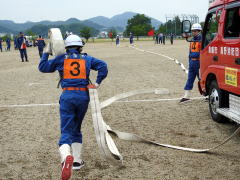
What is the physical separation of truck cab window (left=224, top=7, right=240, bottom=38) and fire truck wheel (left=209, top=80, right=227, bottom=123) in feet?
3.64

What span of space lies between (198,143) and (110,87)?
5894 mm

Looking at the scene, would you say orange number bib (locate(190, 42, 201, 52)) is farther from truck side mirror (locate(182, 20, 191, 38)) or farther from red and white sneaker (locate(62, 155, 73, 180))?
red and white sneaker (locate(62, 155, 73, 180))

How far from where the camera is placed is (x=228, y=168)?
432 cm

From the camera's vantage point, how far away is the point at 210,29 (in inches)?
265

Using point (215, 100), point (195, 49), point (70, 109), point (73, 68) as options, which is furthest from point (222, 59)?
point (70, 109)

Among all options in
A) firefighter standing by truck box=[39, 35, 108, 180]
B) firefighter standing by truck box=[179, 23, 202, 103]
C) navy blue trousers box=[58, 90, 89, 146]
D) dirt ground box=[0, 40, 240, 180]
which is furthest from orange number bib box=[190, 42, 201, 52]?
navy blue trousers box=[58, 90, 89, 146]

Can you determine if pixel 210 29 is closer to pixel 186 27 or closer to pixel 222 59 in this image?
pixel 186 27

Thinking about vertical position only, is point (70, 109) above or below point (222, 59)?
below

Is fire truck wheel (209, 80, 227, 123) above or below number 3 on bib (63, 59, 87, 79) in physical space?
below

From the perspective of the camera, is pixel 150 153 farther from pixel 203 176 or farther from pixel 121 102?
pixel 121 102

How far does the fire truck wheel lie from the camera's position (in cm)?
616

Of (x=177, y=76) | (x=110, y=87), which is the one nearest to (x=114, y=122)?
Result: (x=110, y=87)

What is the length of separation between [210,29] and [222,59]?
1105mm

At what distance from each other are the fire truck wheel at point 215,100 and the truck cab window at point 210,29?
92cm
